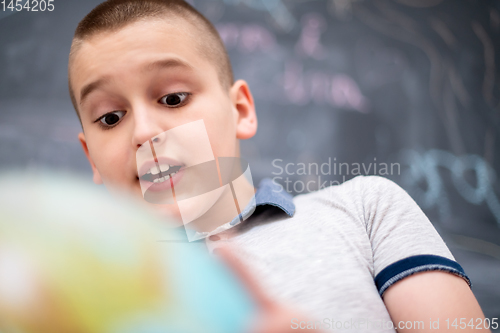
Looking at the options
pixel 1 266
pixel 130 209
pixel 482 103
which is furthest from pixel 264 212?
pixel 482 103

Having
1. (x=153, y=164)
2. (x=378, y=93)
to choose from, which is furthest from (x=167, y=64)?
(x=378, y=93)

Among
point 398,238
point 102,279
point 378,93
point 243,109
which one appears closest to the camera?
point 102,279

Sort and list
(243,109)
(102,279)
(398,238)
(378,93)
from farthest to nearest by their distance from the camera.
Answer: (378,93), (243,109), (398,238), (102,279)

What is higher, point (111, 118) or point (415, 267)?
point (111, 118)

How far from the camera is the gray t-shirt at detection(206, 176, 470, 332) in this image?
352 millimetres

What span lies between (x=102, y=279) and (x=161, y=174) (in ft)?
0.47

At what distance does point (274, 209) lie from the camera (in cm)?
47

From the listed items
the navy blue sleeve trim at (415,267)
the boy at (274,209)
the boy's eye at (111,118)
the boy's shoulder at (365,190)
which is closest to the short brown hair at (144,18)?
the boy at (274,209)

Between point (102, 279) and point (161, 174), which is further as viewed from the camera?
point (161, 174)

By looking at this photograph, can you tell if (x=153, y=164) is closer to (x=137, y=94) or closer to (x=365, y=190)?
(x=137, y=94)

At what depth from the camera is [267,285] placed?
1.12 ft

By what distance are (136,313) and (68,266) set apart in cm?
8

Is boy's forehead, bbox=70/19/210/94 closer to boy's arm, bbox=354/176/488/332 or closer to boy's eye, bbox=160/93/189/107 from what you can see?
boy's eye, bbox=160/93/189/107

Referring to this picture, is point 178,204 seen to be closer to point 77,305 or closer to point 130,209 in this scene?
point 130,209
